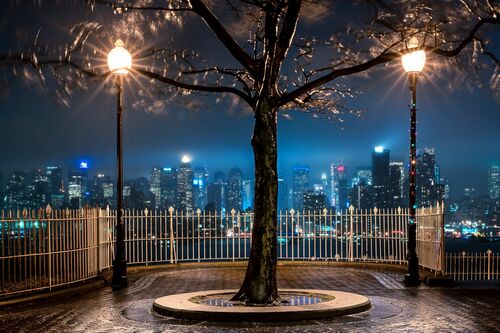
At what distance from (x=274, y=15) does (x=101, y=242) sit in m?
8.69

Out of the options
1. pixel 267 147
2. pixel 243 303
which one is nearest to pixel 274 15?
pixel 267 147

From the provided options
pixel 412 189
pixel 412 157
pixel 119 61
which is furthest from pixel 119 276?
pixel 412 157

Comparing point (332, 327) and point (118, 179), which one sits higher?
point (118, 179)

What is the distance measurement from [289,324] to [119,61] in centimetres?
840

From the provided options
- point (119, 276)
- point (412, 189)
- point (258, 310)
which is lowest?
point (119, 276)

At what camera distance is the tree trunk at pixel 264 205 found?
13414 millimetres

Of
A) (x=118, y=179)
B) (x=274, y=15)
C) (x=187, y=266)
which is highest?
(x=274, y=15)

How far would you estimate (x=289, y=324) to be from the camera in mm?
11219

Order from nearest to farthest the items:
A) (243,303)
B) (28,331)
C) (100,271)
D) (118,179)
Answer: (28,331), (243,303), (118,179), (100,271)

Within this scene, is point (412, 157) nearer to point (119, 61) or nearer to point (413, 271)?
point (413, 271)

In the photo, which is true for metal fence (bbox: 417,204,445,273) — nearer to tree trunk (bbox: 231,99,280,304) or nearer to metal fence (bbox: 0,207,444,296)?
metal fence (bbox: 0,207,444,296)

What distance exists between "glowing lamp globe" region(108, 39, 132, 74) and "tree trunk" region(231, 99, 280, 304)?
4.56 metres

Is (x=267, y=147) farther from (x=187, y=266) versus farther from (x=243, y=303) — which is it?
(x=187, y=266)

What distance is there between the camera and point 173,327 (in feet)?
35.8
